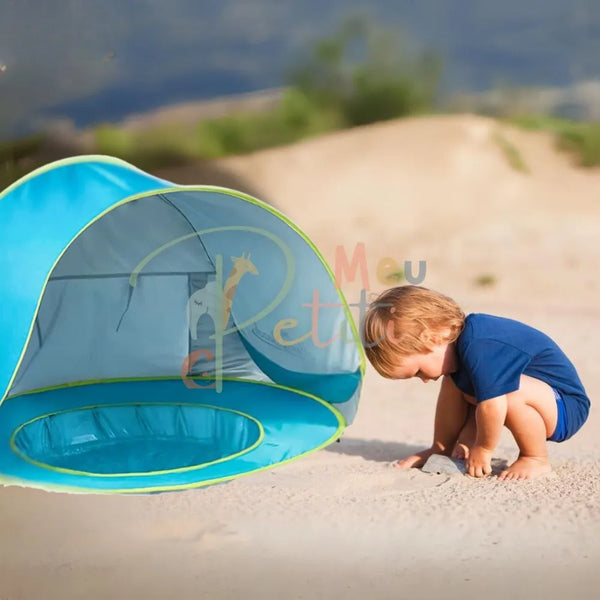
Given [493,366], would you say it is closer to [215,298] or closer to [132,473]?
[132,473]

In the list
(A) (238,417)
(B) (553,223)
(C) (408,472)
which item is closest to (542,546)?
(C) (408,472)

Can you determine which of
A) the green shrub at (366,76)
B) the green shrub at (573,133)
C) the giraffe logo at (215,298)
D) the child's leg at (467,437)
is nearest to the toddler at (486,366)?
the child's leg at (467,437)

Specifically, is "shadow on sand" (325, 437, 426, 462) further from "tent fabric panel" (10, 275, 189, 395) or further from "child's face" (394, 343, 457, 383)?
"tent fabric panel" (10, 275, 189, 395)

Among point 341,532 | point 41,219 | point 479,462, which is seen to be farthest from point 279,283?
point 341,532

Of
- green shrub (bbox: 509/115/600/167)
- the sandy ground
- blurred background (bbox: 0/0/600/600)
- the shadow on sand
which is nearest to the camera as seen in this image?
the sandy ground

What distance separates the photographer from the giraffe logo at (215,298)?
10.1 feet

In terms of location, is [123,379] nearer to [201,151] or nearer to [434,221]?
[434,221]

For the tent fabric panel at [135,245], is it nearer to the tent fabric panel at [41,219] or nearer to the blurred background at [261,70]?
the tent fabric panel at [41,219]

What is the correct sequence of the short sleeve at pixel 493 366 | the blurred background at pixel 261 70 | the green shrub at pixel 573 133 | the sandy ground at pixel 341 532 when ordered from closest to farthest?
the sandy ground at pixel 341 532 → the short sleeve at pixel 493 366 → the green shrub at pixel 573 133 → the blurred background at pixel 261 70

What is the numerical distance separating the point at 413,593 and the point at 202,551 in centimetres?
45

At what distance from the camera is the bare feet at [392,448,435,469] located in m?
2.23

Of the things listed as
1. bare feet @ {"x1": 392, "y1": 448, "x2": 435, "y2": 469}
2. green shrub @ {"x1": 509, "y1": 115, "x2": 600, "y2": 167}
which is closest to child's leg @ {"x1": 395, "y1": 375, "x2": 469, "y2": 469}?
bare feet @ {"x1": 392, "y1": 448, "x2": 435, "y2": 469}

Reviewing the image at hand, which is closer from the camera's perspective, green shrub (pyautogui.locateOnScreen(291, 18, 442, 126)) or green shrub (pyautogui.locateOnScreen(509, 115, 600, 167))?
green shrub (pyautogui.locateOnScreen(509, 115, 600, 167))

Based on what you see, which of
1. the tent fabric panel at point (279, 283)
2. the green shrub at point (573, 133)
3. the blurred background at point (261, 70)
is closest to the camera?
the tent fabric panel at point (279, 283)
